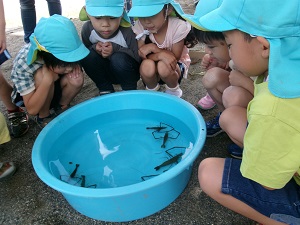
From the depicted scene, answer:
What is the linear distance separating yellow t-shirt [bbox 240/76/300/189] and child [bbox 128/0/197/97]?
101cm

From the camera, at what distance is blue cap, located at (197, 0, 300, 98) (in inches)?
29.3

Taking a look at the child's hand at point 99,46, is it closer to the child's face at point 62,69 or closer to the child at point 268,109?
the child's face at point 62,69

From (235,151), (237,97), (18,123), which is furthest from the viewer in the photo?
(18,123)

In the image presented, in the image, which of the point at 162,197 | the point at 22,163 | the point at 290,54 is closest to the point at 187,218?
the point at 162,197

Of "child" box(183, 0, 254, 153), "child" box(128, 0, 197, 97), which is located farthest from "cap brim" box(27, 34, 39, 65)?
"child" box(183, 0, 254, 153)

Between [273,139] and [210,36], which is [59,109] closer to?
[210,36]

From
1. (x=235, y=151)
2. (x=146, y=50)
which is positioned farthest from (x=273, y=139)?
(x=146, y=50)

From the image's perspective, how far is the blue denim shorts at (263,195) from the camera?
93 cm

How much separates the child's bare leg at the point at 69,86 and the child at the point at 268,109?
42.1 inches

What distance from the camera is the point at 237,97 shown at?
4.36 feet

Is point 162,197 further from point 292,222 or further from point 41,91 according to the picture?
point 41,91

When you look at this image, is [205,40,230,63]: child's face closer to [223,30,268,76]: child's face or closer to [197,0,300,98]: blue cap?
[223,30,268,76]: child's face

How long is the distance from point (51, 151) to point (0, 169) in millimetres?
257

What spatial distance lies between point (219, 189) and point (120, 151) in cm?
76
